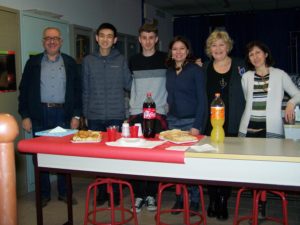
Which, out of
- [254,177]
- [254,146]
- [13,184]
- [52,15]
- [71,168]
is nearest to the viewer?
[13,184]

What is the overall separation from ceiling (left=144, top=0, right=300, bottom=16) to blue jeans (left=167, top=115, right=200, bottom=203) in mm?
5834

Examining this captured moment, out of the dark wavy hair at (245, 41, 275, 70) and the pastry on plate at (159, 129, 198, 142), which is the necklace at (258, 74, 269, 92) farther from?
the pastry on plate at (159, 129, 198, 142)

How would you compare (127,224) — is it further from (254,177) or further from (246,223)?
(254,177)

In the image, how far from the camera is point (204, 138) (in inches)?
93.0

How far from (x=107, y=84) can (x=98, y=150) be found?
3.94 feet

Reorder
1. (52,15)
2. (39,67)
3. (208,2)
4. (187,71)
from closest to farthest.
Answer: (187,71) < (39,67) < (52,15) < (208,2)

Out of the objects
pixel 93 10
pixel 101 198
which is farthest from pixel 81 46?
pixel 101 198

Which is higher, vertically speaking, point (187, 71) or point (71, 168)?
point (187, 71)

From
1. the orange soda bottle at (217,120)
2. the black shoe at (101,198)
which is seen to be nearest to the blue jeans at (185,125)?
the orange soda bottle at (217,120)

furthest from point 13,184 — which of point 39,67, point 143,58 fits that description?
point 39,67

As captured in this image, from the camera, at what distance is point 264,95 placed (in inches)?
107

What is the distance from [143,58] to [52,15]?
1590 millimetres

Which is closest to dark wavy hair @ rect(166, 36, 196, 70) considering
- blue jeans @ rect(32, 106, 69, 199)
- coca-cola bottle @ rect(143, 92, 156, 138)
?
coca-cola bottle @ rect(143, 92, 156, 138)

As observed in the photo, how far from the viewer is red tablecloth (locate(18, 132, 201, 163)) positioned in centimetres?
197
